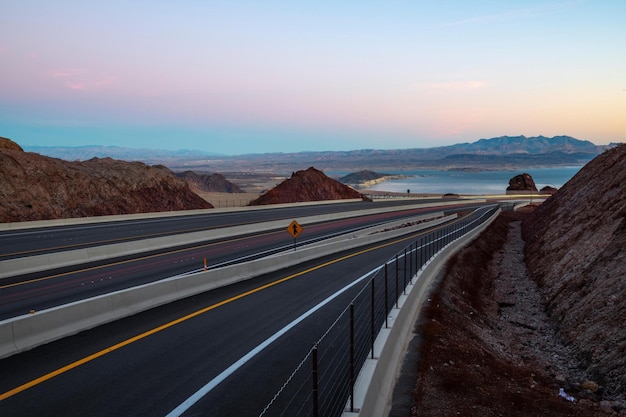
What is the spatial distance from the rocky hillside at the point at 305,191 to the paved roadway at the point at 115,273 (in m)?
47.2

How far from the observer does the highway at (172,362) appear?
8180 mm

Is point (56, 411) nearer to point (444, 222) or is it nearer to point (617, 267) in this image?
point (617, 267)

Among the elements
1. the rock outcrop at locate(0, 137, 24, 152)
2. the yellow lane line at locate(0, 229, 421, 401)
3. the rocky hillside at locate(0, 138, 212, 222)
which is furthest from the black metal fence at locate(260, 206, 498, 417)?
the rock outcrop at locate(0, 137, 24, 152)

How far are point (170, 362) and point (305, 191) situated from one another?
2918 inches

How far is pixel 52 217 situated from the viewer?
4578cm

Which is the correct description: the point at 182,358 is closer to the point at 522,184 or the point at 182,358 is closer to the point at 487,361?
the point at 487,361

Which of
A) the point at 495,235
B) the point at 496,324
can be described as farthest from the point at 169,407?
the point at 495,235

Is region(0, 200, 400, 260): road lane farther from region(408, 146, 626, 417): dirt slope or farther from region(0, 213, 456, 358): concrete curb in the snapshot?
region(408, 146, 626, 417): dirt slope

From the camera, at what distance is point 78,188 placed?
50.2 metres

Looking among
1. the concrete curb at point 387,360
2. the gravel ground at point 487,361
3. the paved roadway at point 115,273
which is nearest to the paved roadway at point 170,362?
the concrete curb at point 387,360

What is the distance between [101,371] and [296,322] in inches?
208

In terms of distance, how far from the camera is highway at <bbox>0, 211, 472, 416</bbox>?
26.8ft

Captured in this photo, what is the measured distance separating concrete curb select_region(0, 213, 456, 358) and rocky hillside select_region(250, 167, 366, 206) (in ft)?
197

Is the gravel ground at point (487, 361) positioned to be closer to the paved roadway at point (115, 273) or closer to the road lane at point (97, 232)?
the paved roadway at point (115, 273)
